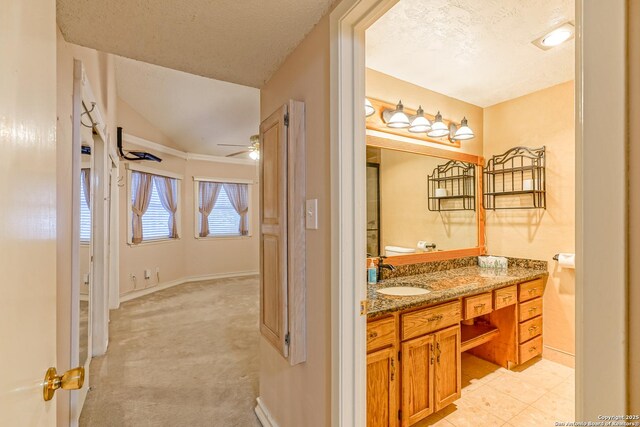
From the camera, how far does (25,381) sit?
538 mm

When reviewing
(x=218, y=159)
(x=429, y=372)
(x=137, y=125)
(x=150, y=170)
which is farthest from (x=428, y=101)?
(x=218, y=159)

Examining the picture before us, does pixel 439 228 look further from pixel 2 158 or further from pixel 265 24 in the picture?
pixel 2 158

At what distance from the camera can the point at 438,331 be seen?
1.89 meters

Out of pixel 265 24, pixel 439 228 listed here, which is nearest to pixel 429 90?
pixel 439 228

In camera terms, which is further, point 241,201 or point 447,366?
point 241,201

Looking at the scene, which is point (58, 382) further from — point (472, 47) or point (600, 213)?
point (472, 47)

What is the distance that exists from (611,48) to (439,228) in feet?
8.46

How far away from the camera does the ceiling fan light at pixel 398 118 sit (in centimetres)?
243

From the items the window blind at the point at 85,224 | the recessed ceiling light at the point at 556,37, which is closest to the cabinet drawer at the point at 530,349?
the recessed ceiling light at the point at 556,37

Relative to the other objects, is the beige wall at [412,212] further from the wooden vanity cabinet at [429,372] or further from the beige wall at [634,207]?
the beige wall at [634,207]

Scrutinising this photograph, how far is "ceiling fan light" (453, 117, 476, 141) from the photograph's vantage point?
113 inches

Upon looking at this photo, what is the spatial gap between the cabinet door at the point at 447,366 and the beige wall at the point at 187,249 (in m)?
4.70

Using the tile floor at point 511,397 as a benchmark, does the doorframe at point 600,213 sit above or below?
above

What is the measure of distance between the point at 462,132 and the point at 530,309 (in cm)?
174
